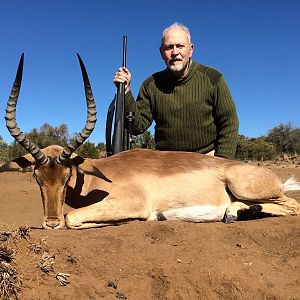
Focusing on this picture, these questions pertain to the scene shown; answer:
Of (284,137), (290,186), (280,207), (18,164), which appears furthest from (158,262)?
(284,137)

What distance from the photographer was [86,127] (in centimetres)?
528

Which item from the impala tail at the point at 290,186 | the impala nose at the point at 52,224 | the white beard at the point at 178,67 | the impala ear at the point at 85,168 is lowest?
the impala nose at the point at 52,224

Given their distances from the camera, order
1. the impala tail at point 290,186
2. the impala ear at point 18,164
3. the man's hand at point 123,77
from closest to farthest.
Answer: the impala ear at point 18,164 < the impala tail at point 290,186 < the man's hand at point 123,77

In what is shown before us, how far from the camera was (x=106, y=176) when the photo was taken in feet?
18.7

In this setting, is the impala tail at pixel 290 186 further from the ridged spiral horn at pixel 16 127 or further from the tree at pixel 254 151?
the tree at pixel 254 151

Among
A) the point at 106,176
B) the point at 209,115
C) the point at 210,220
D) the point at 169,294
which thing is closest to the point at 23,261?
the point at 169,294

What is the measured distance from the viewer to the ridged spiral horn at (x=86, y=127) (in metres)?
5.10

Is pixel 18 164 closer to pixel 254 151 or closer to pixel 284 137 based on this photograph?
pixel 254 151

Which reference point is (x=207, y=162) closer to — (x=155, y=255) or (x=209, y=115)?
(x=209, y=115)

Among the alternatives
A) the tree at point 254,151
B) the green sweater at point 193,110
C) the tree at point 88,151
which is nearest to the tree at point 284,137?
the tree at point 254,151

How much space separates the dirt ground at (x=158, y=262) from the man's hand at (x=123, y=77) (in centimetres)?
309

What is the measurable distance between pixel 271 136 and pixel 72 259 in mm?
42425

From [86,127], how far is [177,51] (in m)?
2.62

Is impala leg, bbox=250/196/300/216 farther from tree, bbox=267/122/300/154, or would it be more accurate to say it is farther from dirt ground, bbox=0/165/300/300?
tree, bbox=267/122/300/154
